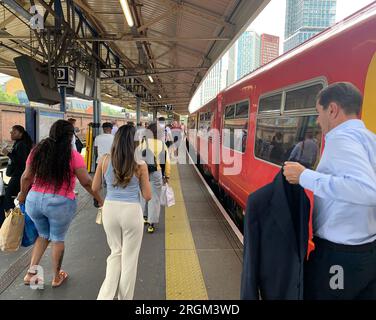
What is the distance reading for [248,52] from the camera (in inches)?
763

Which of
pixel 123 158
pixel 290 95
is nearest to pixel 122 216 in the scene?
pixel 123 158

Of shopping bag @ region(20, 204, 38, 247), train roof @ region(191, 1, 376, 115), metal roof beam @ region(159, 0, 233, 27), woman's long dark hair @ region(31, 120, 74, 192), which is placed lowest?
shopping bag @ region(20, 204, 38, 247)

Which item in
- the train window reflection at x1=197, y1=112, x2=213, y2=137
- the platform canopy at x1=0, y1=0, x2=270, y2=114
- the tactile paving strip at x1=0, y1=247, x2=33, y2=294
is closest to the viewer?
the tactile paving strip at x1=0, y1=247, x2=33, y2=294

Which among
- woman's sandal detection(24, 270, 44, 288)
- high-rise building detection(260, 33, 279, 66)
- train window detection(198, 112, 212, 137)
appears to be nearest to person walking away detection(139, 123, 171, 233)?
woman's sandal detection(24, 270, 44, 288)

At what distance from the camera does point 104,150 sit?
6836 millimetres

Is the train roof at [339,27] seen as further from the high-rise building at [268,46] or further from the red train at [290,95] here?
the high-rise building at [268,46]

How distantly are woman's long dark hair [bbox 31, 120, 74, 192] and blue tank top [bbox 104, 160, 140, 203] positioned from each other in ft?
1.86

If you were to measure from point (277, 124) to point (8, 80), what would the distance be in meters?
47.6

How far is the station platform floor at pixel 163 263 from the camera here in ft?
10.4

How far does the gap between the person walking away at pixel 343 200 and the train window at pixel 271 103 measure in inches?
88.0

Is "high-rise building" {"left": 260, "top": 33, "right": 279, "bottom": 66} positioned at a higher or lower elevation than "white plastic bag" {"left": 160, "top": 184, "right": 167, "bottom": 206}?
higher

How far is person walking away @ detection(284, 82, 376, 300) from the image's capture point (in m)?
1.45

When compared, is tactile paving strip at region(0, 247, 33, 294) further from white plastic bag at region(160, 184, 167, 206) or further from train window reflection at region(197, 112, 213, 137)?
train window reflection at region(197, 112, 213, 137)

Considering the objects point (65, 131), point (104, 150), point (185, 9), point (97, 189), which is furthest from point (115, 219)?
point (185, 9)
